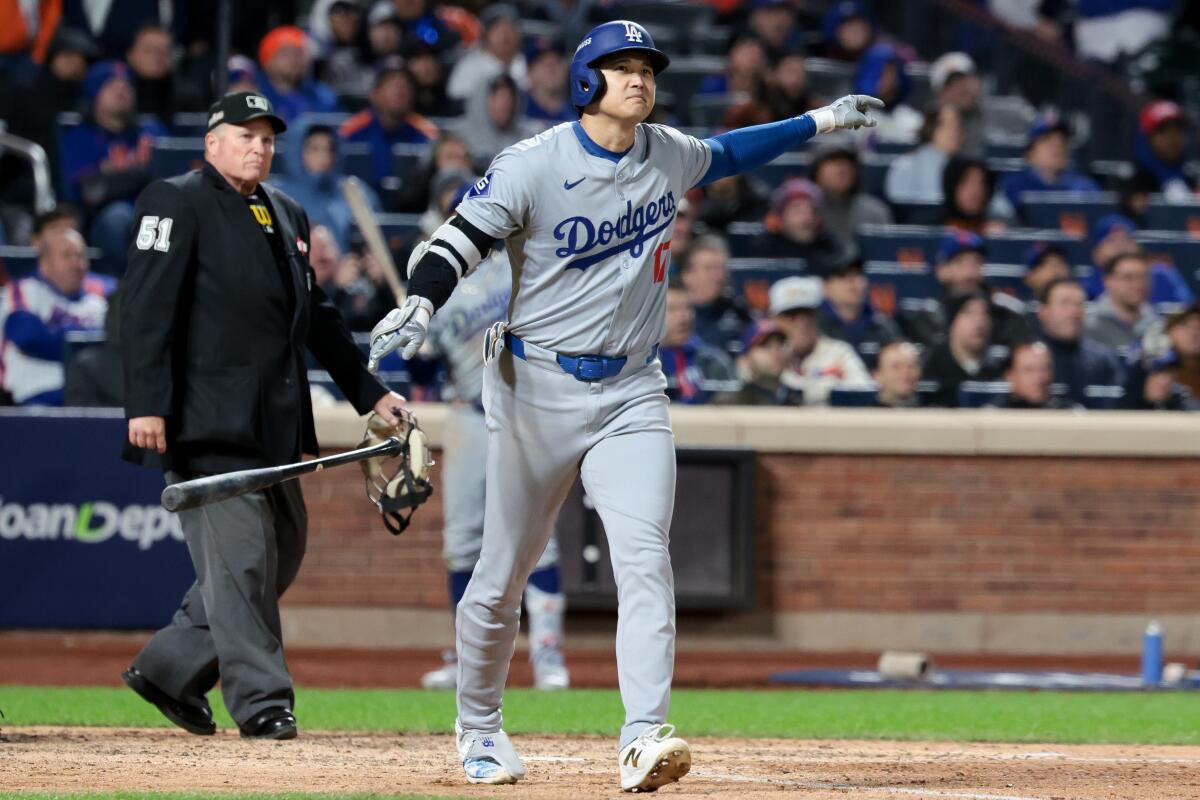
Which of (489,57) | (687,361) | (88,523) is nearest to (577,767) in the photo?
(88,523)

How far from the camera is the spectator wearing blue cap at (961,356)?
36.9ft

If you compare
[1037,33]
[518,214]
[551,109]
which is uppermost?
[1037,33]

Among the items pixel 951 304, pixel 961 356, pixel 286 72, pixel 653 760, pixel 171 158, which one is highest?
pixel 286 72

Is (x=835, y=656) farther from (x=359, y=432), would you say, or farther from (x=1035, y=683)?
(x=359, y=432)

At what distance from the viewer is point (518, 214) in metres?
5.13

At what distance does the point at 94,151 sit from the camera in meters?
12.7

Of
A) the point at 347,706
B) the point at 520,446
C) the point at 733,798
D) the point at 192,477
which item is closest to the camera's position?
the point at 733,798

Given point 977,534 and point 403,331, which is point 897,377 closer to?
point 977,534

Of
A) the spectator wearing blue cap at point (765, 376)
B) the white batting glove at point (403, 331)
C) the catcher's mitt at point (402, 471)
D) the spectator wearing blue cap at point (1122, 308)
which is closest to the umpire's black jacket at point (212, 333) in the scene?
the catcher's mitt at point (402, 471)

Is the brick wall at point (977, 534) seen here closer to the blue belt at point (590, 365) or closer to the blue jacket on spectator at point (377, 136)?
the blue jacket on spectator at point (377, 136)

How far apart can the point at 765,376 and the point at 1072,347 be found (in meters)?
2.22

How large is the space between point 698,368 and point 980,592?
2.07 m

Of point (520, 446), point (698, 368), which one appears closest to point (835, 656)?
point (698, 368)

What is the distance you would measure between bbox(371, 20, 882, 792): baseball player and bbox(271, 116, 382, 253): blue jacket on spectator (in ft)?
23.9
